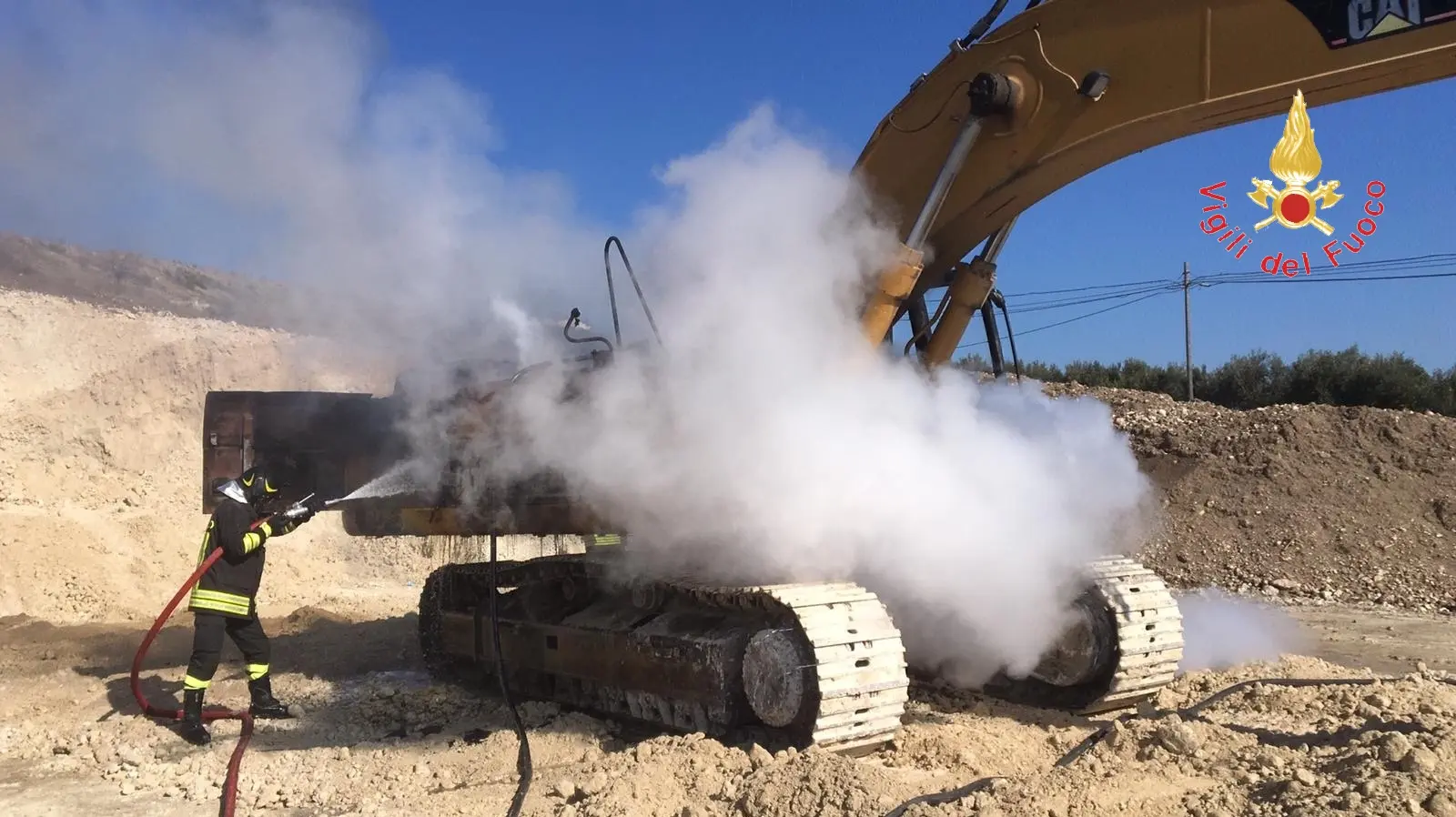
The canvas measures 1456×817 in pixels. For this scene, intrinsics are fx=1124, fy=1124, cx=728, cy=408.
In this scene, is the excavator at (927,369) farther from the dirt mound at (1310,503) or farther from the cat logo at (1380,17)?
the dirt mound at (1310,503)

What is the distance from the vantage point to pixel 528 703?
6.84 m

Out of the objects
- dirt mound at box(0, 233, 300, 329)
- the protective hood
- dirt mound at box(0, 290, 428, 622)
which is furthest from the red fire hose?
dirt mound at box(0, 233, 300, 329)

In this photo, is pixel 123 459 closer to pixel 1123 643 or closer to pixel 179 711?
pixel 179 711

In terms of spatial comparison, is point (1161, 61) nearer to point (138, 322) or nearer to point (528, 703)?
point (528, 703)

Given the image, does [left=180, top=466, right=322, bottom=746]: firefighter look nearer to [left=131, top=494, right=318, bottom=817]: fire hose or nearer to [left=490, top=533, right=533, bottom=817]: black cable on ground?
[left=131, top=494, right=318, bottom=817]: fire hose

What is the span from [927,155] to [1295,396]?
24.6 m

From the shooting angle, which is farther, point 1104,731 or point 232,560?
point 232,560

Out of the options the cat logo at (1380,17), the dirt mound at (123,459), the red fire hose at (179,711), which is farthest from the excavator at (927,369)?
the dirt mound at (123,459)

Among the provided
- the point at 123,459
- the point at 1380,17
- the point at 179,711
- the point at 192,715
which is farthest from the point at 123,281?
the point at 1380,17

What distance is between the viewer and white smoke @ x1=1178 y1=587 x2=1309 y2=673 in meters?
7.00

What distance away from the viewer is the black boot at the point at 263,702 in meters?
6.80

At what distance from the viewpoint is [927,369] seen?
5.99 m

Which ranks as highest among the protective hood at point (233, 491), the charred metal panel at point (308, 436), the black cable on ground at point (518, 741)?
the charred metal panel at point (308, 436)

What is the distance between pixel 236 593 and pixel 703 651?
3.10 metres
